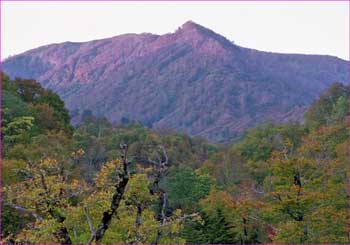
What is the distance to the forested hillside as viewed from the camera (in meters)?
9.89

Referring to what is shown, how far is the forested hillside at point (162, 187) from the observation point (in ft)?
32.4

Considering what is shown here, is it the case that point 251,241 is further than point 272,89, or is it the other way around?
point 272,89

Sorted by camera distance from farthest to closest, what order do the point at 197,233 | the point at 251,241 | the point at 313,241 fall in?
the point at 251,241
the point at 197,233
the point at 313,241

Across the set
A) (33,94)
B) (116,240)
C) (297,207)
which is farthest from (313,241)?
(33,94)

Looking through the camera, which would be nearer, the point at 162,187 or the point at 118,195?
the point at 118,195

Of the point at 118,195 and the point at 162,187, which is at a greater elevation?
the point at 118,195

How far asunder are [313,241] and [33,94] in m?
35.5

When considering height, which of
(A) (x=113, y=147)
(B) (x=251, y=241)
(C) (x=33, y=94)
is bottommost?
(B) (x=251, y=241)

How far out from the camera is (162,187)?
39.4 m

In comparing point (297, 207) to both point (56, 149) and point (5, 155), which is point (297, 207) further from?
point (56, 149)

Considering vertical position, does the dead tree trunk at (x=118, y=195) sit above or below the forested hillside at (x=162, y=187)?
above

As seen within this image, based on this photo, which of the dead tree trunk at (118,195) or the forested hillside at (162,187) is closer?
the dead tree trunk at (118,195)

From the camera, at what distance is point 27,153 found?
85.8 feet

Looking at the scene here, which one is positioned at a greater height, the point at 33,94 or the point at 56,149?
the point at 33,94
